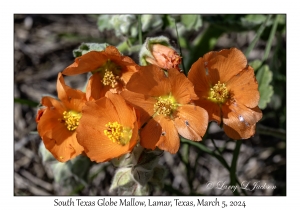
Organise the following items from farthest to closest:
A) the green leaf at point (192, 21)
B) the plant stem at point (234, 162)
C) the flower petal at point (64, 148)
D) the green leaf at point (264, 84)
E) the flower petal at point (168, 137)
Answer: the green leaf at point (192, 21) → the green leaf at point (264, 84) → the plant stem at point (234, 162) → the flower petal at point (64, 148) → the flower petal at point (168, 137)

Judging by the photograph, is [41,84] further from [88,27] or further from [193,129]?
[193,129]

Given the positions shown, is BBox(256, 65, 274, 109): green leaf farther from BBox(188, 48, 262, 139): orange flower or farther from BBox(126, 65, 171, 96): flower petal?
BBox(126, 65, 171, 96): flower petal

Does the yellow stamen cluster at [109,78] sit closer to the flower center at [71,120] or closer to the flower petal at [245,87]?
the flower center at [71,120]

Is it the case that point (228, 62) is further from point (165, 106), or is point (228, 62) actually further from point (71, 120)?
point (71, 120)

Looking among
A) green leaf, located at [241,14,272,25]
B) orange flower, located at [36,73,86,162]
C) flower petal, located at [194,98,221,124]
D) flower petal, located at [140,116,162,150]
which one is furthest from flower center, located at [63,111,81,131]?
green leaf, located at [241,14,272,25]

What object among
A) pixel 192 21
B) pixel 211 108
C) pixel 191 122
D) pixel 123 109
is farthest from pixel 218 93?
pixel 192 21

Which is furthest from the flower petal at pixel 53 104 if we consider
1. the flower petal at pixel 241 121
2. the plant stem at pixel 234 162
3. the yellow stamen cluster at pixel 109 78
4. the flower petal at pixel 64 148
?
the plant stem at pixel 234 162
